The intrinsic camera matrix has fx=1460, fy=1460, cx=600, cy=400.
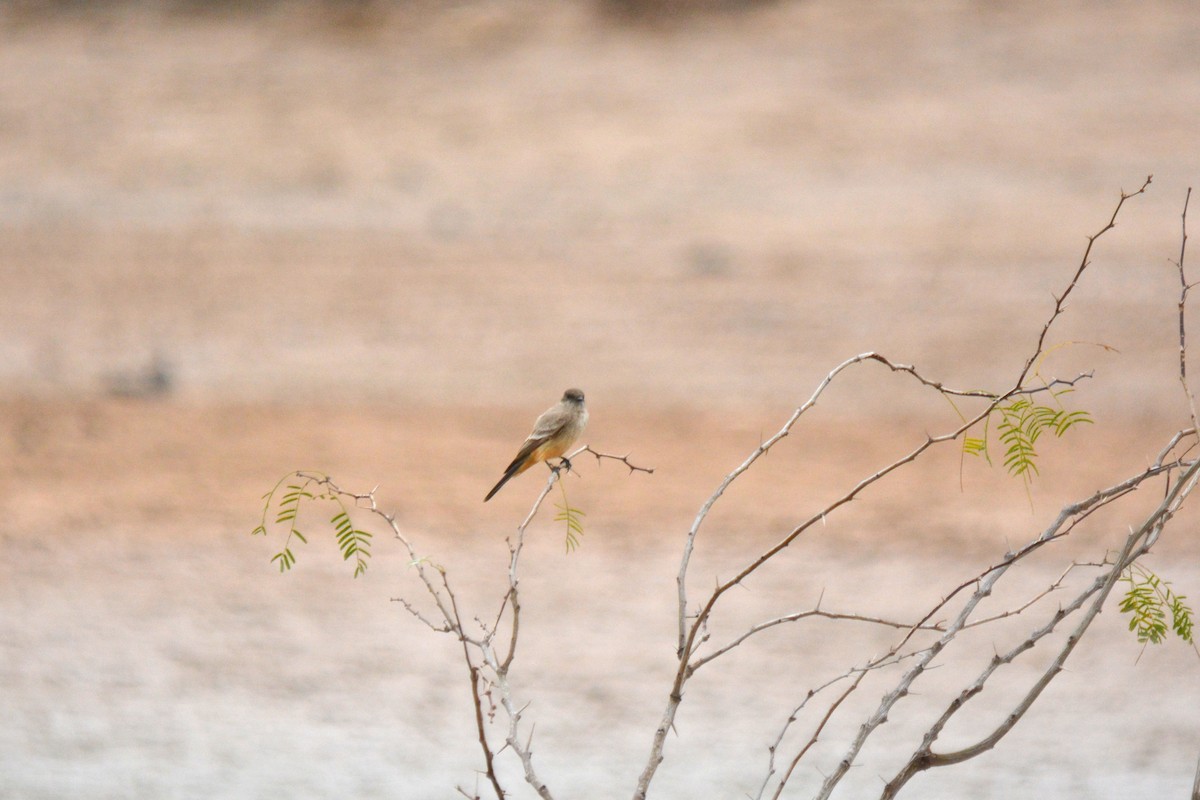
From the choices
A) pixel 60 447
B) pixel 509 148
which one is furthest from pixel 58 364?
pixel 509 148

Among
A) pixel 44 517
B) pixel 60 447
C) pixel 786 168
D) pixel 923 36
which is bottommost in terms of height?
pixel 44 517

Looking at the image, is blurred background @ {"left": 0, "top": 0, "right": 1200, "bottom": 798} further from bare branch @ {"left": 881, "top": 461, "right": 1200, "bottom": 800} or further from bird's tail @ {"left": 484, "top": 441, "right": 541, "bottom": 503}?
bare branch @ {"left": 881, "top": 461, "right": 1200, "bottom": 800}

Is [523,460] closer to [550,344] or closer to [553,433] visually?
[553,433]

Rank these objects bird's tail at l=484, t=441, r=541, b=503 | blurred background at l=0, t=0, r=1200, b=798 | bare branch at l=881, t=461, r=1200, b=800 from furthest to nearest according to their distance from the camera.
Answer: blurred background at l=0, t=0, r=1200, b=798 < bird's tail at l=484, t=441, r=541, b=503 < bare branch at l=881, t=461, r=1200, b=800

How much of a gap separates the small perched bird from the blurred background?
144 inches

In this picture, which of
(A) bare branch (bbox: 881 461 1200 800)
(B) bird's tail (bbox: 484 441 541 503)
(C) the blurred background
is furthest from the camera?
(C) the blurred background

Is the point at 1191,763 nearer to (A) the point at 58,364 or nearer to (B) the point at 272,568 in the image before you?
(B) the point at 272,568

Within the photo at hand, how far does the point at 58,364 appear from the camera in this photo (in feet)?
53.2

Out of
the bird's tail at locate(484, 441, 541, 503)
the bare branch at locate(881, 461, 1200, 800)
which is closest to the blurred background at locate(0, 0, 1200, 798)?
the bird's tail at locate(484, 441, 541, 503)

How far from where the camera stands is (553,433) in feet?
16.8

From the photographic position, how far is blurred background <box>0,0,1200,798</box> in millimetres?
9234

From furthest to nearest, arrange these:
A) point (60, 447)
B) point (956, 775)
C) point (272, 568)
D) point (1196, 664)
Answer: point (60, 447) < point (272, 568) < point (1196, 664) < point (956, 775)

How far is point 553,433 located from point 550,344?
11.5 metres

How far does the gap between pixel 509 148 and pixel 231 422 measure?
7.81 m
